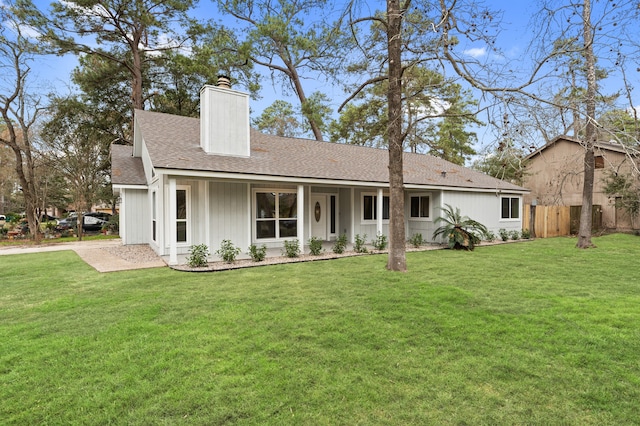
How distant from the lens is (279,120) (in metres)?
29.2

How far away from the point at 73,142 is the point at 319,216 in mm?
17284

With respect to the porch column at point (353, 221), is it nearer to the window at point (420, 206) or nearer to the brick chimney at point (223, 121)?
the window at point (420, 206)

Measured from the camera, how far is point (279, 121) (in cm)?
2931

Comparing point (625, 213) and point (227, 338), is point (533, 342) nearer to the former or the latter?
point (227, 338)

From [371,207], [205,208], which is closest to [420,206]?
[371,207]

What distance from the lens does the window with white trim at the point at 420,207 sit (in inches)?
555

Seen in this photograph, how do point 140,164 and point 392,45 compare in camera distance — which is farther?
point 140,164

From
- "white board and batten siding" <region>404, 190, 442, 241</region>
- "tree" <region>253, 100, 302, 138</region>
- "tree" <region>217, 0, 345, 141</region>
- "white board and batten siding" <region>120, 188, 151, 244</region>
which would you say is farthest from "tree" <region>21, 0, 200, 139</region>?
"white board and batten siding" <region>404, 190, 442, 241</region>

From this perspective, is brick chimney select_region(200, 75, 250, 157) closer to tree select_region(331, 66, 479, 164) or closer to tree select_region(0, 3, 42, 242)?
tree select_region(0, 3, 42, 242)

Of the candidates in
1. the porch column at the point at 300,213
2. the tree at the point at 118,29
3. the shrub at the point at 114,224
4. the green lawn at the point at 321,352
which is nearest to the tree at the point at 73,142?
the shrub at the point at 114,224

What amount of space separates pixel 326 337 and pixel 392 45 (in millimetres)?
6404

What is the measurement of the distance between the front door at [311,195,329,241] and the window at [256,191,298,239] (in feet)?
4.77

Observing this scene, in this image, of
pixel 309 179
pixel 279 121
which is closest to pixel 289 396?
pixel 309 179

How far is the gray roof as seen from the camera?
948 cm
